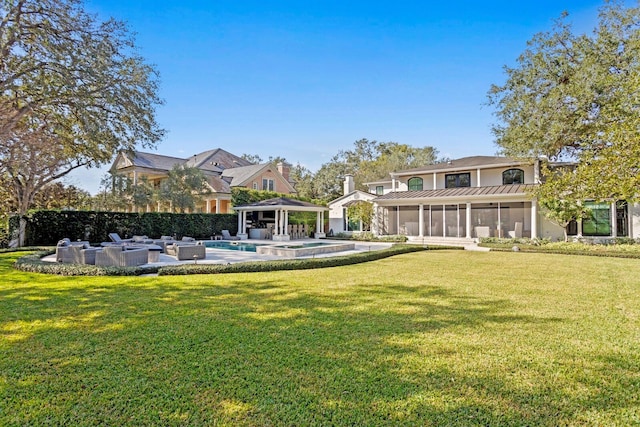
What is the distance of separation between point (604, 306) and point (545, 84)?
21809 mm

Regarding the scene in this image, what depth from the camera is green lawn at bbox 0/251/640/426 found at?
3.13 meters

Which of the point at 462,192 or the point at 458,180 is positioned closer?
the point at 462,192

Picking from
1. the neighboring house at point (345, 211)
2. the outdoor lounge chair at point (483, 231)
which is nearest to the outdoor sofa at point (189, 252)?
the neighboring house at point (345, 211)

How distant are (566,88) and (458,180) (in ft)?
30.3

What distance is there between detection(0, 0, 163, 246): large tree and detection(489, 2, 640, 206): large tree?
20.0 m

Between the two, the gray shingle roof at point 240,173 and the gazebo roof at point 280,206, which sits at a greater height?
the gray shingle roof at point 240,173

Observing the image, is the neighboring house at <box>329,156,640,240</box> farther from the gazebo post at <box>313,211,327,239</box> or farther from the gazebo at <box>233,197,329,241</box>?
the gazebo at <box>233,197,329,241</box>

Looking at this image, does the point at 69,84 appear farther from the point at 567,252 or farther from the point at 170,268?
the point at 567,252

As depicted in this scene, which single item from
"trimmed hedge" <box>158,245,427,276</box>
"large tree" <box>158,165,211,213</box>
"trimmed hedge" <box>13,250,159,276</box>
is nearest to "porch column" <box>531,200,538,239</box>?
"trimmed hedge" <box>158,245,427,276</box>

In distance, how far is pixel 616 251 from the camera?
16.5 meters

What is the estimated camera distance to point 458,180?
27656mm

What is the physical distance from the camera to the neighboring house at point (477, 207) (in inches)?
856

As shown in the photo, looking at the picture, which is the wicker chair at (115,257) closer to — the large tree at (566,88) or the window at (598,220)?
the large tree at (566,88)

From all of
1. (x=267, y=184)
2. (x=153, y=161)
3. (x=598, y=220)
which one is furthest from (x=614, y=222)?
(x=153, y=161)
